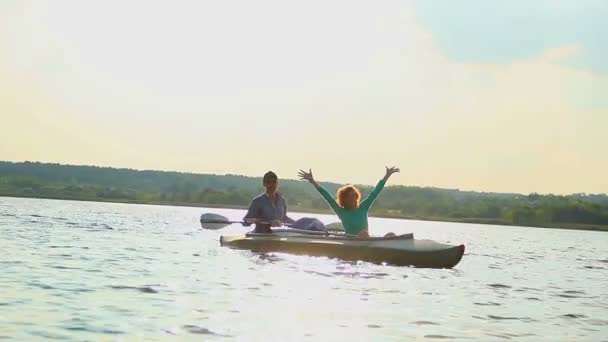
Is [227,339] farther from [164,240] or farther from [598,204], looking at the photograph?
[598,204]

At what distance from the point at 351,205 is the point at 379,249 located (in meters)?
1.16

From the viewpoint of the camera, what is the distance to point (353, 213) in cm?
2128

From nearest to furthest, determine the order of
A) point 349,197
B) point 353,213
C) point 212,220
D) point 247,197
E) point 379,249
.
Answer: point 349,197, point 379,249, point 353,213, point 212,220, point 247,197

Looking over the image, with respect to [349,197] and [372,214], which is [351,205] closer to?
[349,197]

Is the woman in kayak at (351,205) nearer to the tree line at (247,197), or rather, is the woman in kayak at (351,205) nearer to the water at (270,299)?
the water at (270,299)

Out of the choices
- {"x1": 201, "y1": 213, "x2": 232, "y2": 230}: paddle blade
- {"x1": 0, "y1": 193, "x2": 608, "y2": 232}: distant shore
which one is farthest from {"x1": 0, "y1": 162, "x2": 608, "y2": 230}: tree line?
{"x1": 201, "y1": 213, "x2": 232, "y2": 230}: paddle blade

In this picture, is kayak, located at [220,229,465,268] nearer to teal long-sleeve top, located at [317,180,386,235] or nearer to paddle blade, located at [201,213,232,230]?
teal long-sleeve top, located at [317,180,386,235]

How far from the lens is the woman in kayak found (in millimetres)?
20906

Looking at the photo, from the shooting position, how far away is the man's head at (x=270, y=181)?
76.1ft

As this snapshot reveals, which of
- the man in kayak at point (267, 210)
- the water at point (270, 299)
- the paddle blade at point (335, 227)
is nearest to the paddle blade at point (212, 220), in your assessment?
the water at point (270, 299)

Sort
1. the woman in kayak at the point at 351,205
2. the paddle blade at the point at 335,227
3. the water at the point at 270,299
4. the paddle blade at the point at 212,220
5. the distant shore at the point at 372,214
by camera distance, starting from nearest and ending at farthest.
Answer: the water at the point at 270,299
the woman in kayak at the point at 351,205
the paddle blade at the point at 335,227
the paddle blade at the point at 212,220
the distant shore at the point at 372,214

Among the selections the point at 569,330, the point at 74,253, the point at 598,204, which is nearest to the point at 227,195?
the point at 598,204

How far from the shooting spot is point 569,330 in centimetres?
1332

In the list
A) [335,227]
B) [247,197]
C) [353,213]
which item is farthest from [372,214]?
[353,213]
